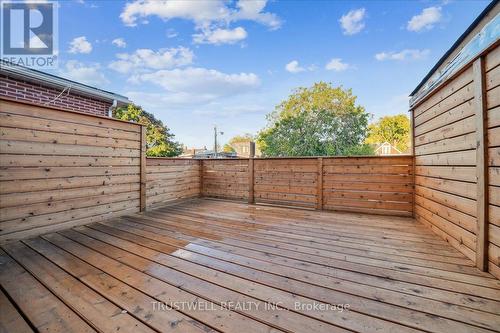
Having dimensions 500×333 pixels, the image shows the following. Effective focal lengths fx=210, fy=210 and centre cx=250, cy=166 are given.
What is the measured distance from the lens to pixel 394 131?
19750 millimetres

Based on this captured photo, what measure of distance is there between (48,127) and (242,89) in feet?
53.7

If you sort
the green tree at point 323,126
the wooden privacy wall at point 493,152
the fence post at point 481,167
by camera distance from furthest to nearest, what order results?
the green tree at point 323,126 → the fence post at point 481,167 → the wooden privacy wall at point 493,152

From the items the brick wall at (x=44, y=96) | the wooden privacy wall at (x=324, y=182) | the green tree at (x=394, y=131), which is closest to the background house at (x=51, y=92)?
the brick wall at (x=44, y=96)

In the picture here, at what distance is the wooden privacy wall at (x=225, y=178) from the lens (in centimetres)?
481

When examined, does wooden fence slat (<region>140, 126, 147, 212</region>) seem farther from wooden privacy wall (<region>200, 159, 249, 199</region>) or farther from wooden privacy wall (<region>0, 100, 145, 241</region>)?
wooden privacy wall (<region>200, 159, 249, 199</region>)

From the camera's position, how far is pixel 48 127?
2.62 metres

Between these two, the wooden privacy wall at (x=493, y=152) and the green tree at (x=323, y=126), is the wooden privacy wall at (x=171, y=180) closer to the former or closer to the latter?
the wooden privacy wall at (x=493, y=152)

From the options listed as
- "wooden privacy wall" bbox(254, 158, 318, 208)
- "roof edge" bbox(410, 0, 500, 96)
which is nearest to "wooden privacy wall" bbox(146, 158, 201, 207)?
"wooden privacy wall" bbox(254, 158, 318, 208)

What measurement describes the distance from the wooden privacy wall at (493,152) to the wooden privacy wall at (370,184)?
186cm

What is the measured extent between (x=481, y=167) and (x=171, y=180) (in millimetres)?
4500

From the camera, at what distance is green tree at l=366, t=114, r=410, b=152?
63.2ft

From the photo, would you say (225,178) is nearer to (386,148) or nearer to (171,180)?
(171,180)

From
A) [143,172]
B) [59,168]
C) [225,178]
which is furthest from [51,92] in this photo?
[225,178]

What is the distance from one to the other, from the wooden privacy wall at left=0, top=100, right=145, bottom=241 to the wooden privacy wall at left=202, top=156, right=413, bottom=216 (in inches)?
86.0
